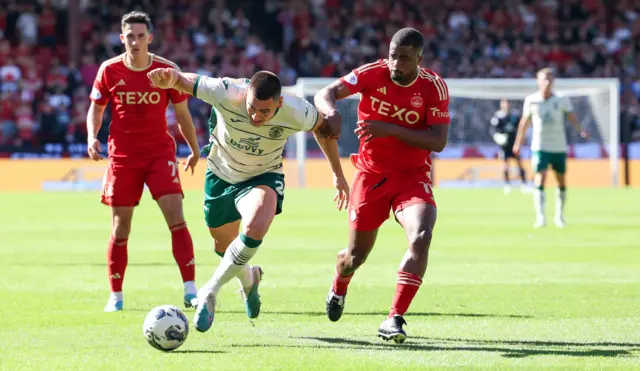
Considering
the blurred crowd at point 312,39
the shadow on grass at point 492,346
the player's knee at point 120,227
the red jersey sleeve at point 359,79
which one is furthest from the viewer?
the blurred crowd at point 312,39

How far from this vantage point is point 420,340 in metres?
8.26

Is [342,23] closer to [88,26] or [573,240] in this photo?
[88,26]

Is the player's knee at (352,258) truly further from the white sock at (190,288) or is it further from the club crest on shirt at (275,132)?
the white sock at (190,288)

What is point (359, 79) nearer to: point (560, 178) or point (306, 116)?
point (306, 116)

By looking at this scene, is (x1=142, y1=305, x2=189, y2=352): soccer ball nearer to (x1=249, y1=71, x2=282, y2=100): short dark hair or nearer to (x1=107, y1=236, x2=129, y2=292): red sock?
(x1=249, y1=71, x2=282, y2=100): short dark hair

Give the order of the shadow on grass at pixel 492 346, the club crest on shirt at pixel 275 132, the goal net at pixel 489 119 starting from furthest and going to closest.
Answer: the goal net at pixel 489 119 < the club crest on shirt at pixel 275 132 < the shadow on grass at pixel 492 346

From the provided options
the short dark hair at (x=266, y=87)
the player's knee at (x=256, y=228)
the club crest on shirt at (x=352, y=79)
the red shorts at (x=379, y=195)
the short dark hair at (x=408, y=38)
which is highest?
the short dark hair at (x=408, y=38)

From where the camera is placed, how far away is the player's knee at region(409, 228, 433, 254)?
8188 millimetres

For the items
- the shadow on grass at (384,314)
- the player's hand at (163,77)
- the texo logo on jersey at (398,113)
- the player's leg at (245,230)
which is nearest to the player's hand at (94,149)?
the player's leg at (245,230)

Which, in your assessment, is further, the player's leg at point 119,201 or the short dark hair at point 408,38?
the player's leg at point 119,201

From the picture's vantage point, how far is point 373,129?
8.15m

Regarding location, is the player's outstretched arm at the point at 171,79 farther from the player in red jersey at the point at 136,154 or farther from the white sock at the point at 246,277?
the player in red jersey at the point at 136,154

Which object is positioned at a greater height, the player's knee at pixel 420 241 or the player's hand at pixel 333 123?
the player's hand at pixel 333 123

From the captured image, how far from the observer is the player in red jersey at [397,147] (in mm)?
8211
